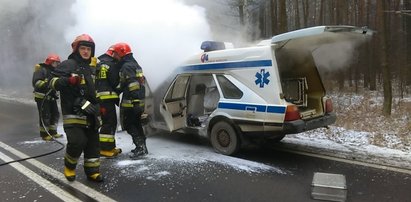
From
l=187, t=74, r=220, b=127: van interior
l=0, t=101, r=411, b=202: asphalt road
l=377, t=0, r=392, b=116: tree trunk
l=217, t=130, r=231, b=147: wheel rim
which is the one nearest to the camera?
l=0, t=101, r=411, b=202: asphalt road

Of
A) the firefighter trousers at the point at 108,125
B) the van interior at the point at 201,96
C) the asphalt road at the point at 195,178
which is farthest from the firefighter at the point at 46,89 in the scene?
the van interior at the point at 201,96

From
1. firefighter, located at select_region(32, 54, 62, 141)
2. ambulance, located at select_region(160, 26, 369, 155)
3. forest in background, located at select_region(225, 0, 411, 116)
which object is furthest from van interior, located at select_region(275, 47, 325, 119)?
forest in background, located at select_region(225, 0, 411, 116)

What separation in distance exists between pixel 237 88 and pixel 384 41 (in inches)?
276

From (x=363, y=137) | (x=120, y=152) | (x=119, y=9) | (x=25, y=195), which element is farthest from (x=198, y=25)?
(x=25, y=195)

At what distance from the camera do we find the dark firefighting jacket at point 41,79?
8.36m

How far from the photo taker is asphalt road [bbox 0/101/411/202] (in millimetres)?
4395

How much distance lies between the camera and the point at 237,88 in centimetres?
607

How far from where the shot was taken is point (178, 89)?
7207 mm

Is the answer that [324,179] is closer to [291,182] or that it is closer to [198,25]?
[291,182]

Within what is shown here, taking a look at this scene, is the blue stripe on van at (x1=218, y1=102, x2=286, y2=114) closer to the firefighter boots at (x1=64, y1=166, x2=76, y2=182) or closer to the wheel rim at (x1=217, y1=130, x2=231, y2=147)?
the wheel rim at (x1=217, y1=130, x2=231, y2=147)

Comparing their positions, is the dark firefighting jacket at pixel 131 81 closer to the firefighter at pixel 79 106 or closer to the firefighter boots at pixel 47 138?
the firefighter at pixel 79 106

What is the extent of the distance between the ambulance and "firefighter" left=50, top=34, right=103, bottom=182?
209 cm

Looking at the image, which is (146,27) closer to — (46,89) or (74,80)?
(46,89)

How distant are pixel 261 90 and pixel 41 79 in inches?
203
